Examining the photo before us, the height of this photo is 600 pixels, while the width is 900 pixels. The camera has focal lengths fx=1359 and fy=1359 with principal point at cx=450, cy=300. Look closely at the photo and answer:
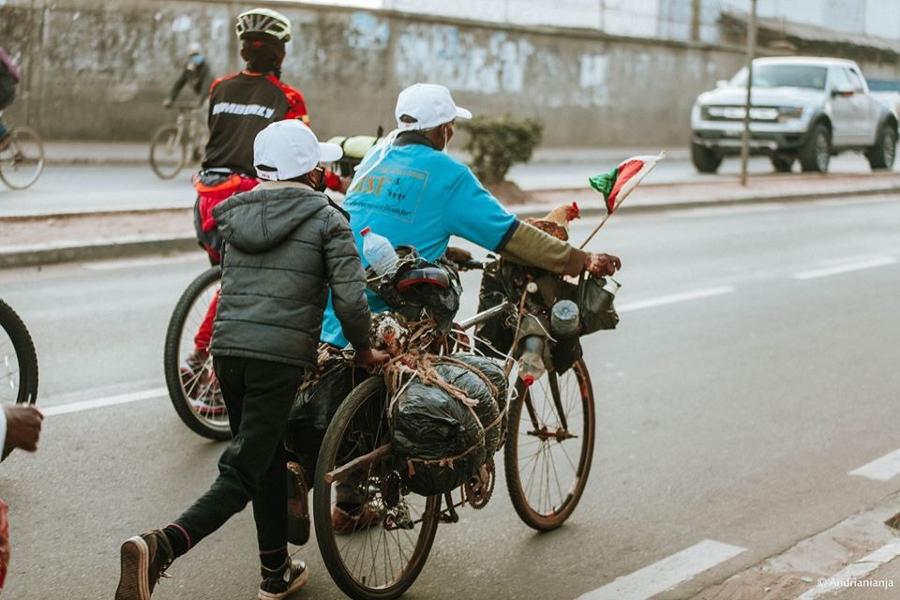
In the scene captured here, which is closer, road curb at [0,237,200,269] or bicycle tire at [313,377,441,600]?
bicycle tire at [313,377,441,600]

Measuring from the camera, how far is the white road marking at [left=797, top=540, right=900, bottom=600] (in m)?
4.89

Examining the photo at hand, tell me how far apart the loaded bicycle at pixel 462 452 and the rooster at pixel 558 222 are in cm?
17

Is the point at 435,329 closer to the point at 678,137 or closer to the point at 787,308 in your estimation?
the point at 787,308

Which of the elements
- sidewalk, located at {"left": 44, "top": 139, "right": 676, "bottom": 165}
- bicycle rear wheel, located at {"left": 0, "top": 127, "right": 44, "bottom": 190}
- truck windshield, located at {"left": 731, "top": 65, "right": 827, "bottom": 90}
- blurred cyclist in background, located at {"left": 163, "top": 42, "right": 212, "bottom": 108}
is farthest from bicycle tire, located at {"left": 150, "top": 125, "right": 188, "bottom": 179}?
truck windshield, located at {"left": 731, "top": 65, "right": 827, "bottom": 90}

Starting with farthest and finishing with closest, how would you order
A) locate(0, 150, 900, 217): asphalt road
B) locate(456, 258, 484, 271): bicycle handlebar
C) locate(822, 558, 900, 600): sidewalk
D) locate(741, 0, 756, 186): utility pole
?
1. locate(741, 0, 756, 186): utility pole
2. locate(0, 150, 900, 217): asphalt road
3. locate(456, 258, 484, 271): bicycle handlebar
4. locate(822, 558, 900, 600): sidewalk

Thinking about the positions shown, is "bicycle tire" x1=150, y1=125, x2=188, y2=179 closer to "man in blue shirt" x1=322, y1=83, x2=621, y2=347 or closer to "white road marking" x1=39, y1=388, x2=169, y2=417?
"white road marking" x1=39, y1=388, x2=169, y2=417

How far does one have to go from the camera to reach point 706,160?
81.9ft

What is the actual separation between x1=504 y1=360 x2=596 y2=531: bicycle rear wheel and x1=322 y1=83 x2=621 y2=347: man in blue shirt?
2.18 ft

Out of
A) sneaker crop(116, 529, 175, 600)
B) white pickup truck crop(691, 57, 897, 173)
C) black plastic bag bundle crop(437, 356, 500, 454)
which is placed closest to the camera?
sneaker crop(116, 529, 175, 600)

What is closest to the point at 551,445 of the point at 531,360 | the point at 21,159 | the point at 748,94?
the point at 531,360

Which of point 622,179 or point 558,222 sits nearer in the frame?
point 622,179

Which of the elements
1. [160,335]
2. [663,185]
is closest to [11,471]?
[160,335]

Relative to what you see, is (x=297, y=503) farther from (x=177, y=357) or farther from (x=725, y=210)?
(x=725, y=210)

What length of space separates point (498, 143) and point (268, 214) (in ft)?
44.6
